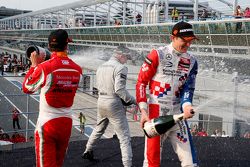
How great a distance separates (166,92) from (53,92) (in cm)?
105

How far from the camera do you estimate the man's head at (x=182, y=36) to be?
367 centimetres

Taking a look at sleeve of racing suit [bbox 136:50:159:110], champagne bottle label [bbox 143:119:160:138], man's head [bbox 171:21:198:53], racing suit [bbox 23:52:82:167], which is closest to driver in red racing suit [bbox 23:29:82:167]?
racing suit [bbox 23:52:82:167]

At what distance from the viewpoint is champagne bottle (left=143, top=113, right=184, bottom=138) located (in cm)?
338

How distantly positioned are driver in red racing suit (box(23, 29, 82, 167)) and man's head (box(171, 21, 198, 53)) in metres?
0.97

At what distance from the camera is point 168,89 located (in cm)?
379

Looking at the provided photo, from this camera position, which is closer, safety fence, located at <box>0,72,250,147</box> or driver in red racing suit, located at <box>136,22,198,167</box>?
driver in red racing suit, located at <box>136,22,198,167</box>

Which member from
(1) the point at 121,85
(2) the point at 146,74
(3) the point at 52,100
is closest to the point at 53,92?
(3) the point at 52,100

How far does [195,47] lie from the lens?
2348 cm

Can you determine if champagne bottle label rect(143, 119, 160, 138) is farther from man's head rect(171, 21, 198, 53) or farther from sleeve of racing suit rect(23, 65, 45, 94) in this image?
sleeve of racing suit rect(23, 65, 45, 94)

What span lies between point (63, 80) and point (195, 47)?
2048cm

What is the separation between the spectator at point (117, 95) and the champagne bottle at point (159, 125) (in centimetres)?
149

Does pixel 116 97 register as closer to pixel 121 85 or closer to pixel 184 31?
pixel 121 85

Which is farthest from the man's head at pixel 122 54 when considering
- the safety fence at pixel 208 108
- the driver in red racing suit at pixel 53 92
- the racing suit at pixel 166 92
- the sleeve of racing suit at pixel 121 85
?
the driver in red racing suit at pixel 53 92

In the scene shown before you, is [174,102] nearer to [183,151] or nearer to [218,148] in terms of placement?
[183,151]
